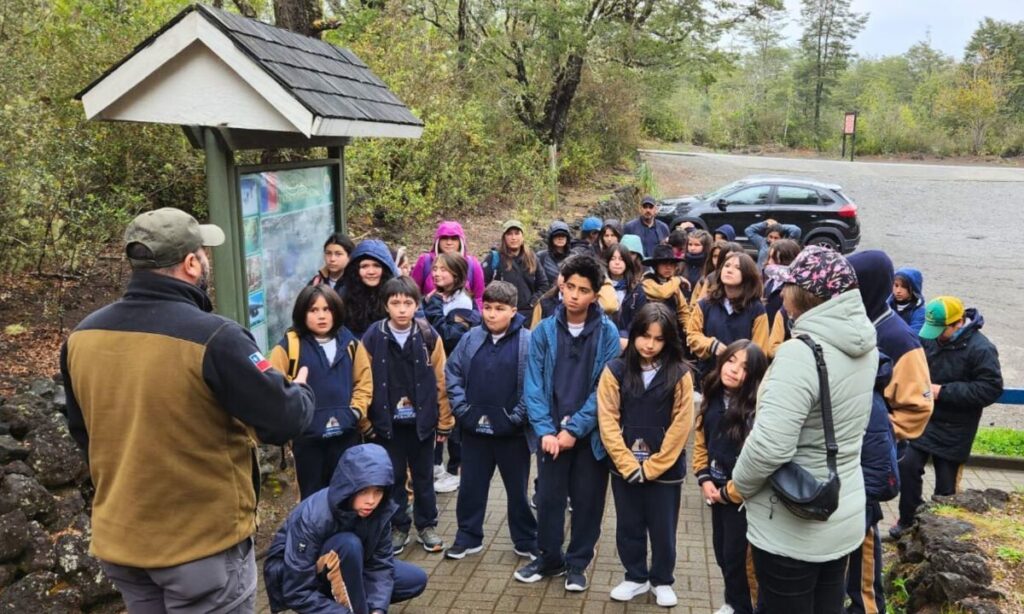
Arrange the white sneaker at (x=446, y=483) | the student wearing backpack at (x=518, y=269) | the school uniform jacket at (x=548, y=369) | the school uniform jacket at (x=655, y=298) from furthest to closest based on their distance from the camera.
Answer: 1. the student wearing backpack at (x=518, y=269)
2. the school uniform jacket at (x=655, y=298)
3. the white sneaker at (x=446, y=483)
4. the school uniform jacket at (x=548, y=369)

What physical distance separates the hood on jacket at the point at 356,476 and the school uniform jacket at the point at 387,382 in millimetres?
1204

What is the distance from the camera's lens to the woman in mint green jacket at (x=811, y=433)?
2.90 metres

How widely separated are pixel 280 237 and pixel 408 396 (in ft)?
5.89

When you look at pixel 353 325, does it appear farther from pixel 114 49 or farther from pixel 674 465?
pixel 114 49

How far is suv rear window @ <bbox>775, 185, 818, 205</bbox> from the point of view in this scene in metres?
17.5

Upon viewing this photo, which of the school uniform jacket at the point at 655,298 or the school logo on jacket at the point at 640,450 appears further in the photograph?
the school uniform jacket at the point at 655,298

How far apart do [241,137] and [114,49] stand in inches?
162

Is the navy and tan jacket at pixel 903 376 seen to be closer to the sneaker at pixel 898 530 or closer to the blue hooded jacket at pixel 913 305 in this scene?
→ the sneaker at pixel 898 530

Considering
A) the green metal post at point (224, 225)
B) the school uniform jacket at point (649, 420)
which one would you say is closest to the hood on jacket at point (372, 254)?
the green metal post at point (224, 225)

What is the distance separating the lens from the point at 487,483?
4926 millimetres

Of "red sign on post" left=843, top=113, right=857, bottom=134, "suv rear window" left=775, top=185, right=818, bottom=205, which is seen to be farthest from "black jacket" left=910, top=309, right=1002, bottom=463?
"red sign on post" left=843, top=113, right=857, bottom=134

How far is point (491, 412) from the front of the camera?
4.77 metres

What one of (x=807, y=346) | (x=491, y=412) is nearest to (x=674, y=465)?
(x=491, y=412)

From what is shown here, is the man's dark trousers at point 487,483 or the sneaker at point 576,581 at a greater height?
the man's dark trousers at point 487,483
